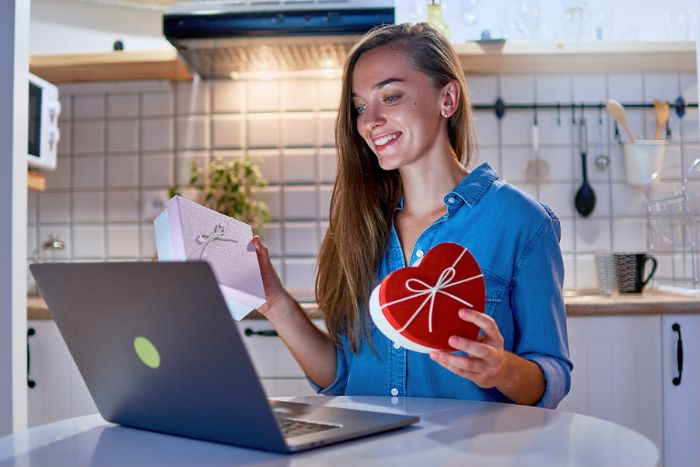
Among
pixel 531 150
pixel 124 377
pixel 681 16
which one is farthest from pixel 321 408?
pixel 681 16

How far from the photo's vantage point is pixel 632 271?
2.51 meters

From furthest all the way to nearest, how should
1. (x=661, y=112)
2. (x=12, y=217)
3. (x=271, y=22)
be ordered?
1. (x=661, y=112)
2. (x=271, y=22)
3. (x=12, y=217)

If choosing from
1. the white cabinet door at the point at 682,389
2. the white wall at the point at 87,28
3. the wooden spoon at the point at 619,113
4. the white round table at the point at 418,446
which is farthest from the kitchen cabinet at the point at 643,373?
the white wall at the point at 87,28

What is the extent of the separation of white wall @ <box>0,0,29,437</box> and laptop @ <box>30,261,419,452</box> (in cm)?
81

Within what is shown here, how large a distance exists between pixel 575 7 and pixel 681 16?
39 cm

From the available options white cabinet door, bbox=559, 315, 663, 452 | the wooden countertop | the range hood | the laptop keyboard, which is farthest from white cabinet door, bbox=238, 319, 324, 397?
the laptop keyboard

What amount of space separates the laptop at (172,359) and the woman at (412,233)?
0.34m

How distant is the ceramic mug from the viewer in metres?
2.50

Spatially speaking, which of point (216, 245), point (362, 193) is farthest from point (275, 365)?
point (216, 245)

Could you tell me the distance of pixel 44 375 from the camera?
239 cm

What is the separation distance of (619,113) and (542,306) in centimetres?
172

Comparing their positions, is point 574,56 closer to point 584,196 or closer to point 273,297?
Answer: point 584,196

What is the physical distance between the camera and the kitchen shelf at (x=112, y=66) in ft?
8.65

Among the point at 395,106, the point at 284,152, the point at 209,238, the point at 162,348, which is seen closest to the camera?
the point at 162,348
